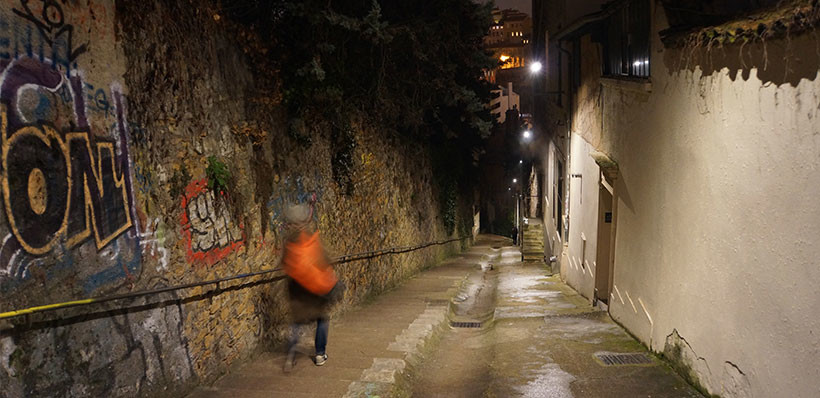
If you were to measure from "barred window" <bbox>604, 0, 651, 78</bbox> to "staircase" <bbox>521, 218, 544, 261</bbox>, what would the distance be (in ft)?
45.7

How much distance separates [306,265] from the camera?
16.0ft

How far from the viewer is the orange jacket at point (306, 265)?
4.86 meters

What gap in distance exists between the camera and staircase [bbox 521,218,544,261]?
71.2 ft

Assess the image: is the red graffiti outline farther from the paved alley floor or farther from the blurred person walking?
the paved alley floor

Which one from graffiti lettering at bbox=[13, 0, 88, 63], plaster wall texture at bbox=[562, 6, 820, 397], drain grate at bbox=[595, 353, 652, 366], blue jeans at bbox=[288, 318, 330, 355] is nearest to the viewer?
graffiti lettering at bbox=[13, 0, 88, 63]

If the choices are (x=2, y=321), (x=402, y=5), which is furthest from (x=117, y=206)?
(x=402, y=5)

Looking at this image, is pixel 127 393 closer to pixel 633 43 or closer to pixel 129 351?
pixel 129 351

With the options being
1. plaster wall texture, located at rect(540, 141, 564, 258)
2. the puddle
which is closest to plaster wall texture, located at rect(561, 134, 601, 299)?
plaster wall texture, located at rect(540, 141, 564, 258)

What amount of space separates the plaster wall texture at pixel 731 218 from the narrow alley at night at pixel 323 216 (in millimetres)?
25

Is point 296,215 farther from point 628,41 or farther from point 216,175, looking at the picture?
point 628,41

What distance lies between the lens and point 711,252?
14.1 feet

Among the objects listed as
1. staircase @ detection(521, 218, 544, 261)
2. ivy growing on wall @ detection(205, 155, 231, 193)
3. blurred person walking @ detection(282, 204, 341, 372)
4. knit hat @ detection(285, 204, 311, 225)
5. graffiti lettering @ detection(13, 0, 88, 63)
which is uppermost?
graffiti lettering @ detection(13, 0, 88, 63)

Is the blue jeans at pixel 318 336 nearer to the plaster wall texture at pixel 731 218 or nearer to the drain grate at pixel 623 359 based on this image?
the drain grate at pixel 623 359

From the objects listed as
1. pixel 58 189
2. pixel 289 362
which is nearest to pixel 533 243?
pixel 289 362
